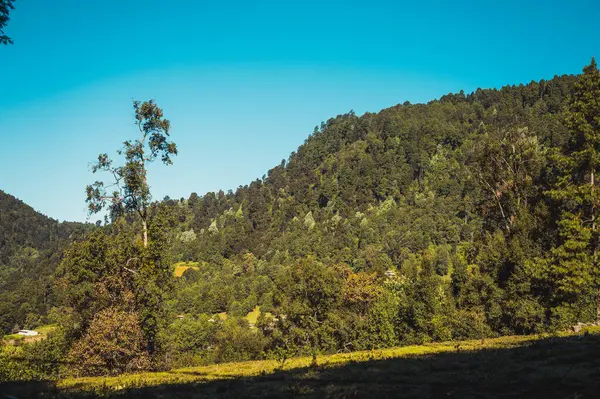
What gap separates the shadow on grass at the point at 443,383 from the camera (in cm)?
869

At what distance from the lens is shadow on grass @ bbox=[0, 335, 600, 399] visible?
28.5 feet

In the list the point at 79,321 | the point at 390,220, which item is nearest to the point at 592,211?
the point at 79,321

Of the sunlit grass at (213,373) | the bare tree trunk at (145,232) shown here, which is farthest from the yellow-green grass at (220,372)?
the bare tree trunk at (145,232)

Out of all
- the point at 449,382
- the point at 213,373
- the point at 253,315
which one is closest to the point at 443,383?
the point at 449,382

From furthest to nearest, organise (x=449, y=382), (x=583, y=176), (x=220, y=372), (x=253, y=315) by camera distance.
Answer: (x=253, y=315) → (x=583, y=176) → (x=220, y=372) → (x=449, y=382)

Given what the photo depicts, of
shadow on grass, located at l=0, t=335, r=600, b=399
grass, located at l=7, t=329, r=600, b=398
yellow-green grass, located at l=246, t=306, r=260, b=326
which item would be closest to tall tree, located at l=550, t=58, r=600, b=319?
shadow on grass, located at l=0, t=335, r=600, b=399

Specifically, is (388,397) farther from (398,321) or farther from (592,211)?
(398,321)

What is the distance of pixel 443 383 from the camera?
33.8 ft

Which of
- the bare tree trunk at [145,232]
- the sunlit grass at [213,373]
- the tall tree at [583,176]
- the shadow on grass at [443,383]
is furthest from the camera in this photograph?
the tall tree at [583,176]

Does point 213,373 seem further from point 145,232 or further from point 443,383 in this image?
point 145,232

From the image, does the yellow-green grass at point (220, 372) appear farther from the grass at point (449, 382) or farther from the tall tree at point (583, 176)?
the tall tree at point (583, 176)

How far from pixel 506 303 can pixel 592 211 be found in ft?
35.7

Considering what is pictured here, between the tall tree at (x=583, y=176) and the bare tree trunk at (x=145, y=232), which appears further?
the tall tree at (x=583, y=176)

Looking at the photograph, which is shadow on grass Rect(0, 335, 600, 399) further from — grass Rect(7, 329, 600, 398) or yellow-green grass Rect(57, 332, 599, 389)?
yellow-green grass Rect(57, 332, 599, 389)
